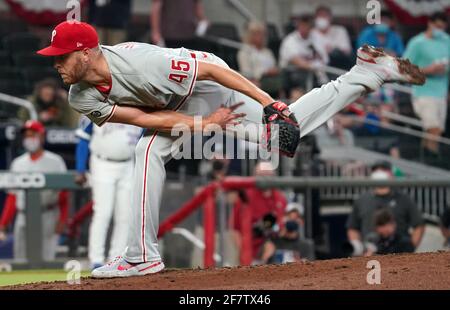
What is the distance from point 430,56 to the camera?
42.9 ft

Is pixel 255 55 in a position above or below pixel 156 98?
above

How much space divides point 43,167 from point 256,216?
97.4 inches

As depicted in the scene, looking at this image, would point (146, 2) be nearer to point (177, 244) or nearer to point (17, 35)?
point (17, 35)

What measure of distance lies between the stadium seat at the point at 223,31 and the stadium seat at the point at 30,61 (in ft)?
7.39

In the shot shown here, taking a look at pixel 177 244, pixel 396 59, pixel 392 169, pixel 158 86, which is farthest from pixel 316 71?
pixel 158 86

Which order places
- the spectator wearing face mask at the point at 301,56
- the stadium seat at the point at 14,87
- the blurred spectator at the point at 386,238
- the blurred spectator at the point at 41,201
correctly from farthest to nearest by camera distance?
the stadium seat at the point at 14,87 < the spectator wearing face mask at the point at 301,56 < the blurred spectator at the point at 41,201 < the blurred spectator at the point at 386,238

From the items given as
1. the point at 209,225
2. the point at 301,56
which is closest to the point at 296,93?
the point at 301,56

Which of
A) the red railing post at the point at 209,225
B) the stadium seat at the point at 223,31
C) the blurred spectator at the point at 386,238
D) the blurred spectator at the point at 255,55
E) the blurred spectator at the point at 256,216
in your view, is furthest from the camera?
the stadium seat at the point at 223,31

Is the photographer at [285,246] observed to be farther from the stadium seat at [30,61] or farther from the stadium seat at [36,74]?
the stadium seat at [30,61]

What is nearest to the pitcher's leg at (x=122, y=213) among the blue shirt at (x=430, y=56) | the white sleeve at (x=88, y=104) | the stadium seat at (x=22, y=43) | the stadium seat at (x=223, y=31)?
the blue shirt at (x=430, y=56)

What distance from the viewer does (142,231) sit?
6.89m

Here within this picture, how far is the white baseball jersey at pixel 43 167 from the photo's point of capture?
11.6m

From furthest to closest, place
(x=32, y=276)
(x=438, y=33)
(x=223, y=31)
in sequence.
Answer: (x=223, y=31) < (x=438, y=33) < (x=32, y=276)

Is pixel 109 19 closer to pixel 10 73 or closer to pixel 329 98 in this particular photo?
pixel 10 73
